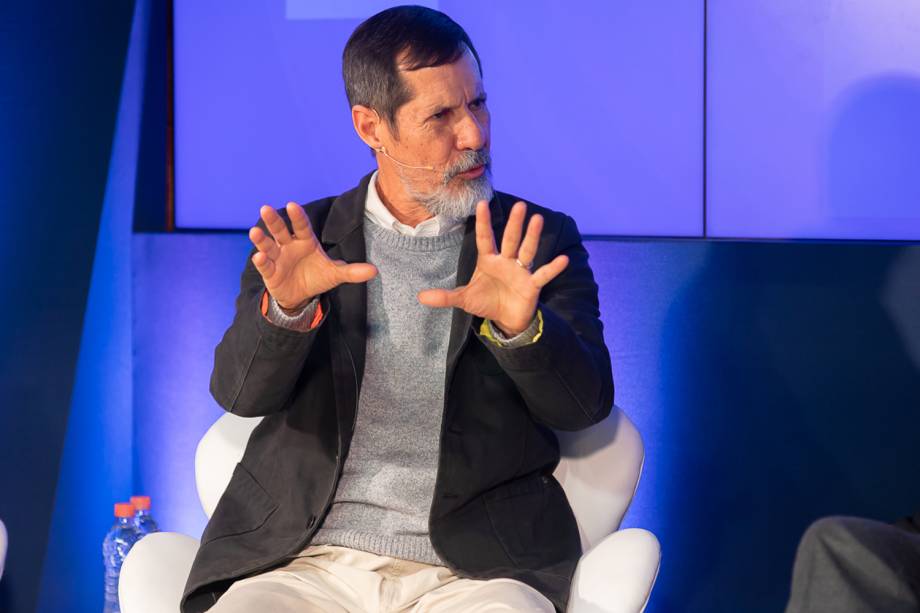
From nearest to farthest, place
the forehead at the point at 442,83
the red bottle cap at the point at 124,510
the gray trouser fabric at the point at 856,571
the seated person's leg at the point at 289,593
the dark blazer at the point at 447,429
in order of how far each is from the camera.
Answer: the gray trouser fabric at the point at 856,571, the seated person's leg at the point at 289,593, the dark blazer at the point at 447,429, the forehead at the point at 442,83, the red bottle cap at the point at 124,510

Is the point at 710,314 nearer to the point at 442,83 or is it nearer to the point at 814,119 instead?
the point at 814,119

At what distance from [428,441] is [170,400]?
1510mm

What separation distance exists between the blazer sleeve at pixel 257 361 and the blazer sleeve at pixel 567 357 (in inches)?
13.4

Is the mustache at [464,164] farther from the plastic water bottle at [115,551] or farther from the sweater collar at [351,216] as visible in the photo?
the plastic water bottle at [115,551]

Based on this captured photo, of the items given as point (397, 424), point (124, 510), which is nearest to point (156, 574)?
point (397, 424)

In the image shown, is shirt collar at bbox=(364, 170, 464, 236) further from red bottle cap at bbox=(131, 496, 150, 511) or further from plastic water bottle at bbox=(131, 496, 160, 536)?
plastic water bottle at bbox=(131, 496, 160, 536)

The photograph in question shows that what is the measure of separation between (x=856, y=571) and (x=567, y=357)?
68 cm

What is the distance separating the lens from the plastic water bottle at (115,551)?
3480mm

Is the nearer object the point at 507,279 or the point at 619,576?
the point at 507,279

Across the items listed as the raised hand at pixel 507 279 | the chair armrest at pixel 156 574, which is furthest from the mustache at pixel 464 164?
the chair armrest at pixel 156 574

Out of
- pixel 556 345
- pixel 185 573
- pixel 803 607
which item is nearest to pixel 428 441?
pixel 556 345

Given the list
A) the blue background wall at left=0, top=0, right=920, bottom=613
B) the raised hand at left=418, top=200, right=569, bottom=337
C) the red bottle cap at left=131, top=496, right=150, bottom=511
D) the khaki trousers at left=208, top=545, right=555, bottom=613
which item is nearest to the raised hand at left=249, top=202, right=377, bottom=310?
the raised hand at left=418, top=200, right=569, bottom=337

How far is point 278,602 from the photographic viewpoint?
2061 mm

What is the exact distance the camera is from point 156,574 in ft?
7.45
